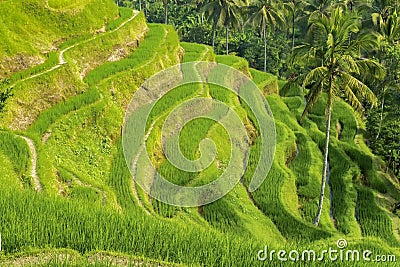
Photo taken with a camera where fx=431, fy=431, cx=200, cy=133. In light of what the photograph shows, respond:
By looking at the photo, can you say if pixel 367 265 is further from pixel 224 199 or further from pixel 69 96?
pixel 69 96

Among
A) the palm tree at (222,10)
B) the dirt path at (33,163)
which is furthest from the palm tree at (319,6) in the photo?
the dirt path at (33,163)

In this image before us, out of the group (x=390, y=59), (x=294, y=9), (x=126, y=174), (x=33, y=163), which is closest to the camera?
(x=33, y=163)

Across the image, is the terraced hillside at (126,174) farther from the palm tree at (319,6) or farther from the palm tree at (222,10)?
the palm tree at (319,6)

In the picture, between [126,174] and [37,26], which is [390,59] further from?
[37,26]

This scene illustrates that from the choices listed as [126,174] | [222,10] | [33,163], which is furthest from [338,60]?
[222,10]

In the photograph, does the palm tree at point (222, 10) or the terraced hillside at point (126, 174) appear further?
the palm tree at point (222, 10)

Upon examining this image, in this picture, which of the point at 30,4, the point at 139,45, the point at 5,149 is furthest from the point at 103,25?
the point at 5,149
